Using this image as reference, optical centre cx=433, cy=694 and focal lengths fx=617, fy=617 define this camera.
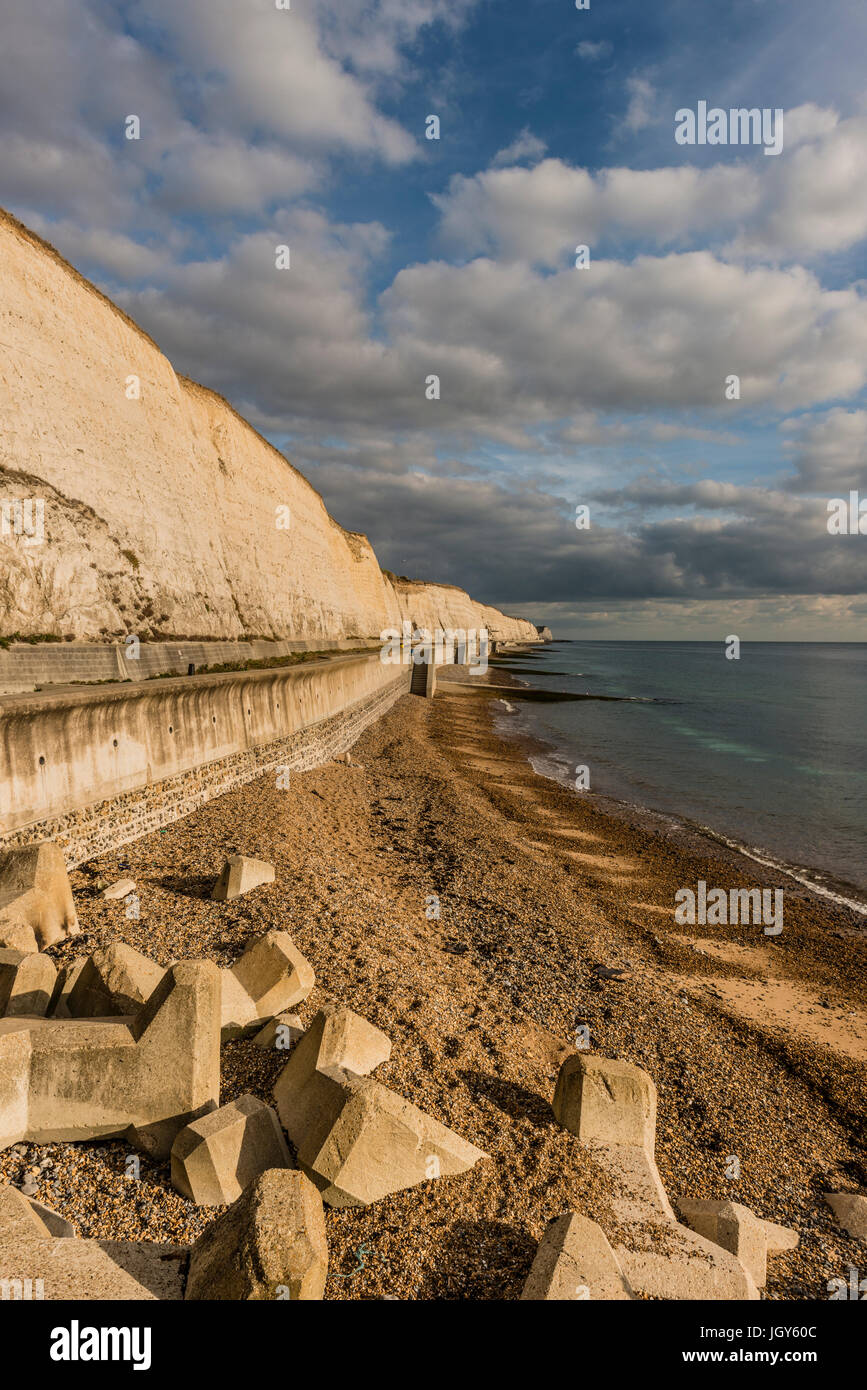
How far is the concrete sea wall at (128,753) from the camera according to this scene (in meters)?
8.43

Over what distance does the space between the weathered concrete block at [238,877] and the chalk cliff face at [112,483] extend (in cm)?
978

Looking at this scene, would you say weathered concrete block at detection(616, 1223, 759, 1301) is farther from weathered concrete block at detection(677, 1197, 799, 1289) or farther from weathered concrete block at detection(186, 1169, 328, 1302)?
weathered concrete block at detection(186, 1169, 328, 1302)

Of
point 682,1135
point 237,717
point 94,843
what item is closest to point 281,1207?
point 682,1135

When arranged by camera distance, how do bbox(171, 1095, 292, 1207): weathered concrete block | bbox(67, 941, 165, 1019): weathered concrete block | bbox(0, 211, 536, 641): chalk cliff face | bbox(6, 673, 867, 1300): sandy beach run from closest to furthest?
bbox(171, 1095, 292, 1207): weathered concrete block
bbox(6, 673, 867, 1300): sandy beach
bbox(67, 941, 165, 1019): weathered concrete block
bbox(0, 211, 536, 641): chalk cliff face

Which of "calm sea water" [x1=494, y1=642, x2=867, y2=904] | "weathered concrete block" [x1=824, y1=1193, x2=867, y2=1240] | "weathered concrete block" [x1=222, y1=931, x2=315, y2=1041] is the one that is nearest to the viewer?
"weathered concrete block" [x1=824, y1=1193, x2=867, y2=1240]

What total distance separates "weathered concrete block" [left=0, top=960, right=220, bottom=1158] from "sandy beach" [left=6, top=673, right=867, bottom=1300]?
0.18 metres

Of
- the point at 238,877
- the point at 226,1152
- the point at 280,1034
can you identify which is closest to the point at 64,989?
the point at 280,1034

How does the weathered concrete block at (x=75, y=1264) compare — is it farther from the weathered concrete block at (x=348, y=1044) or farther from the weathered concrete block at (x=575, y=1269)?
the weathered concrete block at (x=575, y=1269)

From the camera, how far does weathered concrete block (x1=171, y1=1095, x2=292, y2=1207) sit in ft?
12.3

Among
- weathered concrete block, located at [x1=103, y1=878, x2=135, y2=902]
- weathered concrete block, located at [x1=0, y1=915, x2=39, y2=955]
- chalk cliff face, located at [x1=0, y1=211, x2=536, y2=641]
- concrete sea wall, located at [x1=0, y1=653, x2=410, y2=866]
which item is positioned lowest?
weathered concrete block, located at [x1=103, y1=878, x2=135, y2=902]

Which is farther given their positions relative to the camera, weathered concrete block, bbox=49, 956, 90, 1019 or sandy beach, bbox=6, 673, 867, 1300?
weathered concrete block, bbox=49, 956, 90, 1019

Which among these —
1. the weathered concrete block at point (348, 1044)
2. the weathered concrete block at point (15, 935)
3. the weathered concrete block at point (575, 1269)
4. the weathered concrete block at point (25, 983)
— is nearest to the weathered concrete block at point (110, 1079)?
the weathered concrete block at point (348, 1044)

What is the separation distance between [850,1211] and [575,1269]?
12.2 ft

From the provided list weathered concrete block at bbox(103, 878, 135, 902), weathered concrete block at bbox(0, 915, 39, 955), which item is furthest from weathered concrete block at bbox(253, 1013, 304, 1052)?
weathered concrete block at bbox(103, 878, 135, 902)
